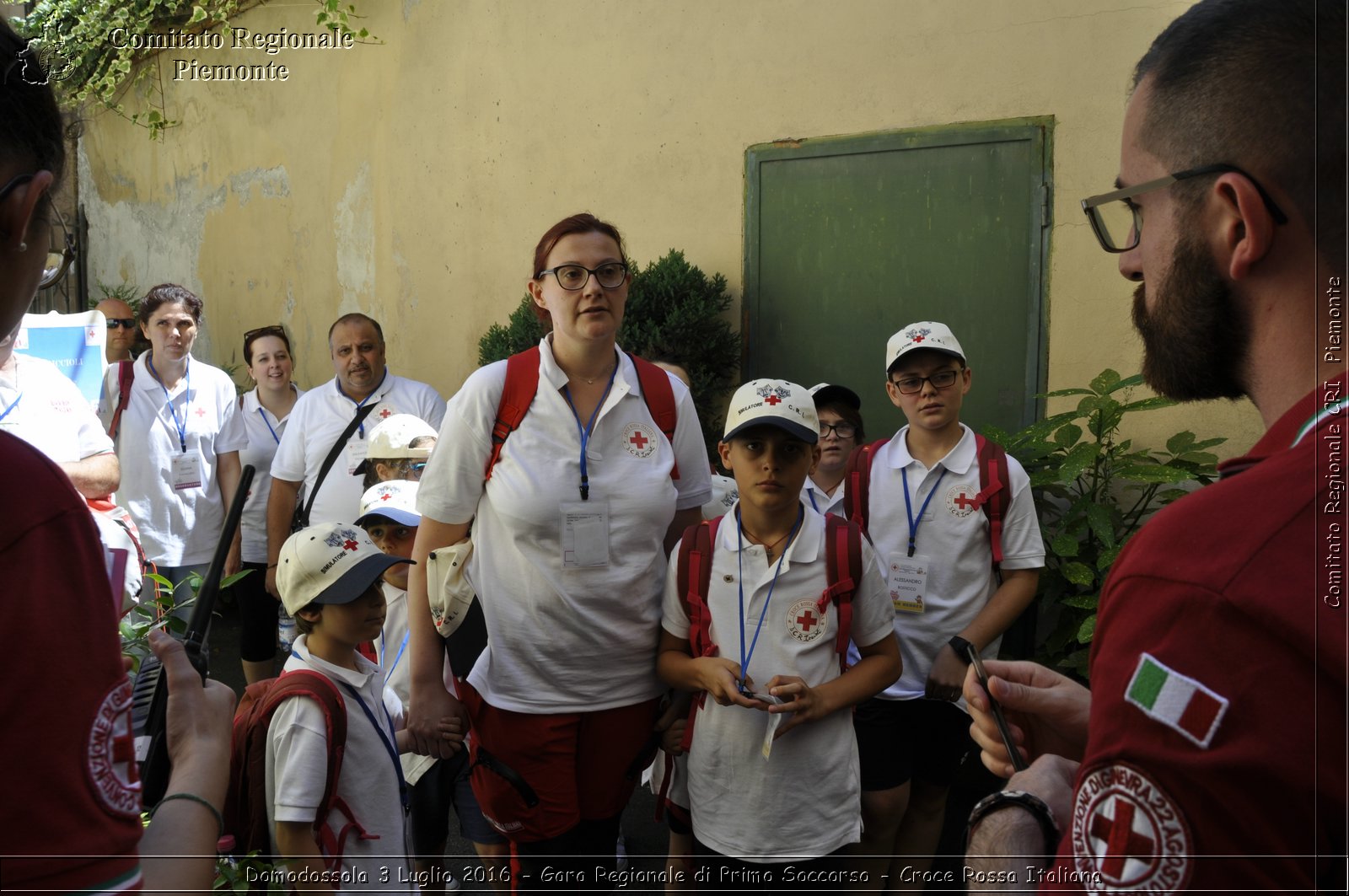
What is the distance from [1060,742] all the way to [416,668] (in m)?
2.06

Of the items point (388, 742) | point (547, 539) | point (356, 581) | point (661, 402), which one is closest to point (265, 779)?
point (388, 742)

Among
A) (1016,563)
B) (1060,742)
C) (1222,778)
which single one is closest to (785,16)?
(1016,563)

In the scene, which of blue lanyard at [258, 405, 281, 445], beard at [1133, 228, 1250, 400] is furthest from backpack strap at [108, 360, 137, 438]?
beard at [1133, 228, 1250, 400]

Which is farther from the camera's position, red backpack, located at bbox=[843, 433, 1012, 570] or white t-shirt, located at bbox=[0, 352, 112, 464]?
A: white t-shirt, located at bbox=[0, 352, 112, 464]

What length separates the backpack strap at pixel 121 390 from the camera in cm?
575

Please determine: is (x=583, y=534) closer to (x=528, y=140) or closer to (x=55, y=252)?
(x=55, y=252)

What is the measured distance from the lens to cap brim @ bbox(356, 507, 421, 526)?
385 centimetres

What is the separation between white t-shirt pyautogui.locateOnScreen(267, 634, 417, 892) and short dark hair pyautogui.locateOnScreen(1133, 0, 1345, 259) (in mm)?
2290

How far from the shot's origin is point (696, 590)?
3.18 m

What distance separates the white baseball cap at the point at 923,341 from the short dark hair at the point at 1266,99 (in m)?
2.69

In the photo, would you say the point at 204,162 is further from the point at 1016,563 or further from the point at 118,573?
the point at 118,573

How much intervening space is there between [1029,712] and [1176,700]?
0.70 meters

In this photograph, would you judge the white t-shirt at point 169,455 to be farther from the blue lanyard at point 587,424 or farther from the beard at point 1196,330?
the beard at point 1196,330

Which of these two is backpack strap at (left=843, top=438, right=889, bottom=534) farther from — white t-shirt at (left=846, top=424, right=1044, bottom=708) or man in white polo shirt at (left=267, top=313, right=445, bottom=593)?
man in white polo shirt at (left=267, top=313, right=445, bottom=593)
